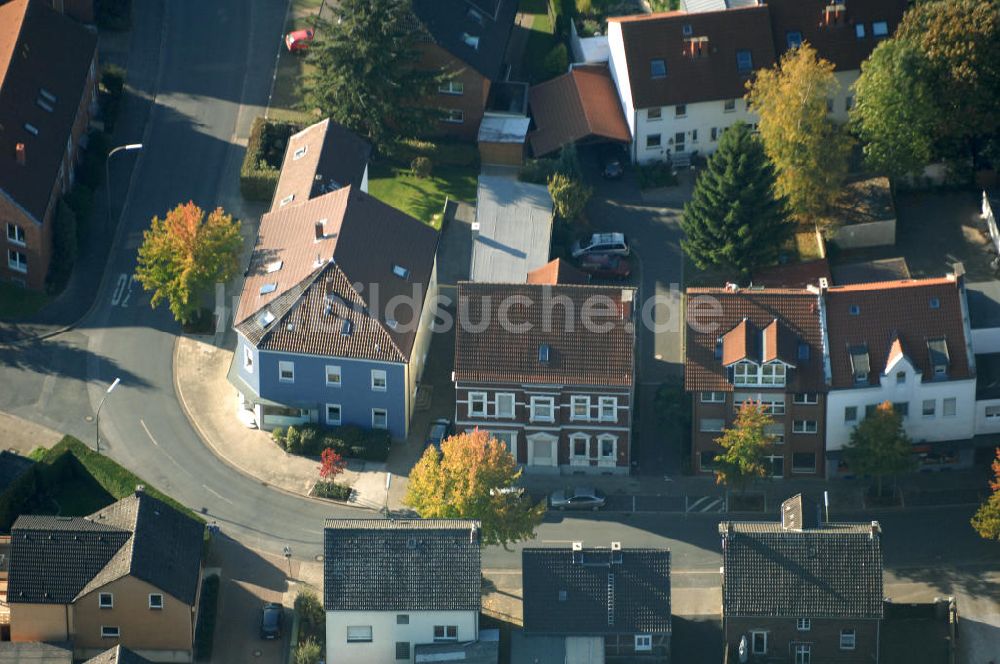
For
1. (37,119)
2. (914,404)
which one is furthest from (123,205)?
(914,404)

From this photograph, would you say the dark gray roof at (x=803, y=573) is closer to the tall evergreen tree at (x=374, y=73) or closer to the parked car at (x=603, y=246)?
the parked car at (x=603, y=246)

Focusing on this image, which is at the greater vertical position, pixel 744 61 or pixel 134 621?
pixel 744 61

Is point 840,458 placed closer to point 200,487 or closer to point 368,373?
point 368,373

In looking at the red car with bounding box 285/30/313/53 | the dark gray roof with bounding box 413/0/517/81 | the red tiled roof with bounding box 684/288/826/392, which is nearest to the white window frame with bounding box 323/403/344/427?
the red tiled roof with bounding box 684/288/826/392

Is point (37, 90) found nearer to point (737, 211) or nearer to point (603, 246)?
point (603, 246)

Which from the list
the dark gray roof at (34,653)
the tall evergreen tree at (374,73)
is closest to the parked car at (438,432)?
the tall evergreen tree at (374,73)

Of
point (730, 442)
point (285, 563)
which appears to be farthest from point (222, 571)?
point (730, 442)

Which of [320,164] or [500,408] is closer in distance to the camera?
[500,408]
